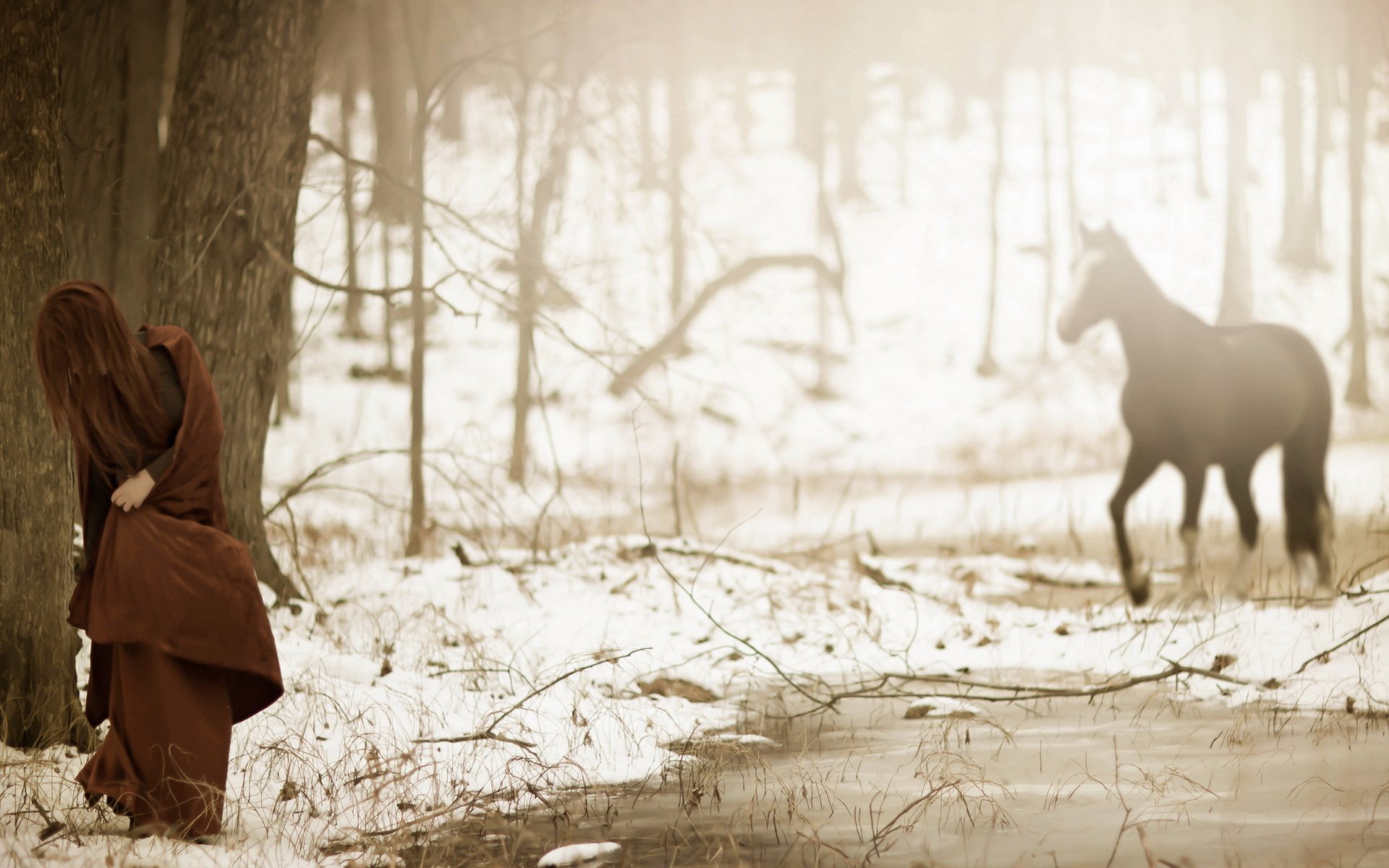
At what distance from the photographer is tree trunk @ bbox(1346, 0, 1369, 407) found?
9156 millimetres

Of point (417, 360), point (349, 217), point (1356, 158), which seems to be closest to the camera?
point (417, 360)

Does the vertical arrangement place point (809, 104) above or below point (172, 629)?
above

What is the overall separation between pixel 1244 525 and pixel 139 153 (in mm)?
7370

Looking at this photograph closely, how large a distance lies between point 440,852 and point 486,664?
2420mm

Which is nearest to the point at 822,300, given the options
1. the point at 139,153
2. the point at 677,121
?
the point at 677,121

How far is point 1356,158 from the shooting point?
9.44m

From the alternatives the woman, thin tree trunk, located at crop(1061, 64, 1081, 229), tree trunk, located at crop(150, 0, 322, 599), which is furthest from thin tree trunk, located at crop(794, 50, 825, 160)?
the woman

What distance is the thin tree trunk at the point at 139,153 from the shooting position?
7184mm

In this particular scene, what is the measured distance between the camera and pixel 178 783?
3.15 metres

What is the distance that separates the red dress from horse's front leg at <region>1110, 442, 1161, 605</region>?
18.5 feet

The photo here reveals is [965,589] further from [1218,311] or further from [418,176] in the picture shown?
[418,176]

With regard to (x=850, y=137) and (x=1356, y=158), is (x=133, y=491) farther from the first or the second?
(x=850, y=137)

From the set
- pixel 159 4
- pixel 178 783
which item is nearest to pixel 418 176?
pixel 159 4

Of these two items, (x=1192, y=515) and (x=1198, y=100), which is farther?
(x=1198, y=100)
